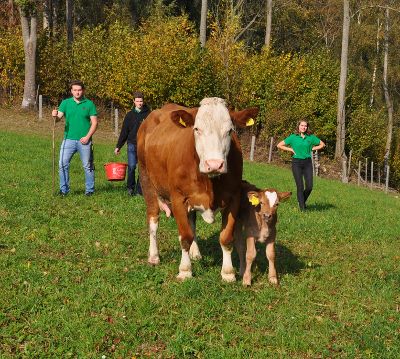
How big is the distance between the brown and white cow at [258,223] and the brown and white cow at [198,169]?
25cm

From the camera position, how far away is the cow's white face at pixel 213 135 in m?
5.88

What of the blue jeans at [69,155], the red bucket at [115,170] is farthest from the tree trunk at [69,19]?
the blue jeans at [69,155]

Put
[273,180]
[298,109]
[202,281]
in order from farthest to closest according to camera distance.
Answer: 1. [298,109]
2. [273,180]
3. [202,281]

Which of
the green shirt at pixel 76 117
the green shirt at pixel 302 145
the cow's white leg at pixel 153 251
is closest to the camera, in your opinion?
the cow's white leg at pixel 153 251

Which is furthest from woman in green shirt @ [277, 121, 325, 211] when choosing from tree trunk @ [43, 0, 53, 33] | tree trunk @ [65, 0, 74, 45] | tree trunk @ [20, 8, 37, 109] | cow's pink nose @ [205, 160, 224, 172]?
tree trunk @ [43, 0, 53, 33]

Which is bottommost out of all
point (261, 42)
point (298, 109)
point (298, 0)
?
point (298, 109)

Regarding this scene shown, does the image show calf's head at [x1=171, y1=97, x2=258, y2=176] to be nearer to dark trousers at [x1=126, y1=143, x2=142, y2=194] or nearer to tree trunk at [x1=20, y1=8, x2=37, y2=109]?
dark trousers at [x1=126, y1=143, x2=142, y2=194]

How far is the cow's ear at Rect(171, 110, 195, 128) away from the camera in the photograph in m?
6.43

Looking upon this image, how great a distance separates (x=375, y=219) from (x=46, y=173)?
9014 mm

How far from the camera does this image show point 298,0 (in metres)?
55.7

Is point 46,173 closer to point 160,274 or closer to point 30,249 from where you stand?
point 30,249

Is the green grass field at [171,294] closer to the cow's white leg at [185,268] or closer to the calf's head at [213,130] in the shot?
the cow's white leg at [185,268]

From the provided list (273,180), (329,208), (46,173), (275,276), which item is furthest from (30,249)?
(273,180)

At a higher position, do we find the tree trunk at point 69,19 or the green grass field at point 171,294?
the tree trunk at point 69,19
